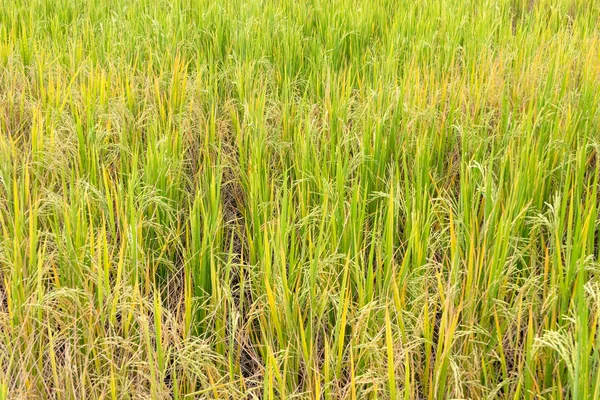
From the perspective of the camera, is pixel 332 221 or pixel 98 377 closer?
pixel 98 377

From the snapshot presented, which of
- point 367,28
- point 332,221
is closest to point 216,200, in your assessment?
point 332,221

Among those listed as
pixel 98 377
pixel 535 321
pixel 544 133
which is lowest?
pixel 98 377

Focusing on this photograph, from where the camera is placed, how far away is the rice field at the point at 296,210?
1.19m

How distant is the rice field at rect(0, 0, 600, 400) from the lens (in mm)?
1190

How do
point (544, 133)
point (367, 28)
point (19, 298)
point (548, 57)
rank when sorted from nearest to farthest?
1. point (19, 298)
2. point (544, 133)
3. point (548, 57)
4. point (367, 28)

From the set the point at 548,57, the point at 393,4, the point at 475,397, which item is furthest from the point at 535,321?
the point at 393,4

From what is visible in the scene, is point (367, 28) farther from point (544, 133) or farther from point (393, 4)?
point (544, 133)

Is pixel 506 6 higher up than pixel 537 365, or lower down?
higher up

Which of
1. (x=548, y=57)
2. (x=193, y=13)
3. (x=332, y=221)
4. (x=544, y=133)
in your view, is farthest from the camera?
(x=193, y=13)

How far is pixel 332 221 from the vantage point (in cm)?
145

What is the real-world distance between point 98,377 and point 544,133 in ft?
4.82

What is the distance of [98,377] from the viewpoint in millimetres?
1204

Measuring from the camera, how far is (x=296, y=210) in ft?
5.57

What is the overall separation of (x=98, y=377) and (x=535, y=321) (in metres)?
0.91
